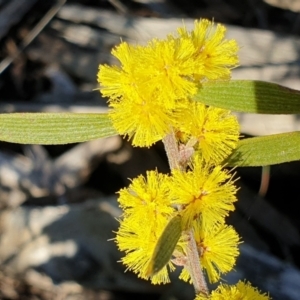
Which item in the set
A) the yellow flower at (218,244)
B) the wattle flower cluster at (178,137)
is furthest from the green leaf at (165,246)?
the yellow flower at (218,244)

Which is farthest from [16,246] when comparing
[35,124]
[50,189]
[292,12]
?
[292,12]

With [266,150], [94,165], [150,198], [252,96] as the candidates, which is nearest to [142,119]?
[150,198]

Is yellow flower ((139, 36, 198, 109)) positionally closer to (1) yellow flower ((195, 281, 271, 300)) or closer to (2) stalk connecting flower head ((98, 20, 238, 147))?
(2) stalk connecting flower head ((98, 20, 238, 147))

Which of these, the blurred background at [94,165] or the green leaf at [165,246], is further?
the blurred background at [94,165]

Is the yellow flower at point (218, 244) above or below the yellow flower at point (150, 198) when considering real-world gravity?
below

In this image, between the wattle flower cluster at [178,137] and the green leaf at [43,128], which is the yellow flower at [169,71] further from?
the green leaf at [43,128]

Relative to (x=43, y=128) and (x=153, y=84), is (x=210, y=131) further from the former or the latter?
(x=43, y=128)
